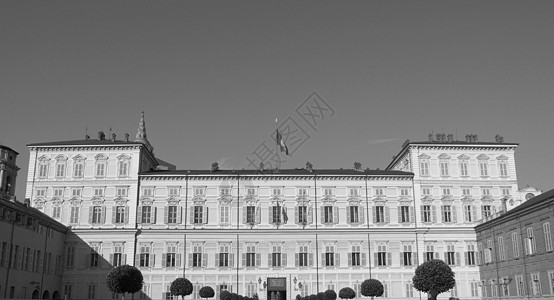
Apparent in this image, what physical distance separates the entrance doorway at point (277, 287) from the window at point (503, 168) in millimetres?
27090

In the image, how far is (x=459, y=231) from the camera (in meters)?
61.5

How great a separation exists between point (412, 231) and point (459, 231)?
202 inches

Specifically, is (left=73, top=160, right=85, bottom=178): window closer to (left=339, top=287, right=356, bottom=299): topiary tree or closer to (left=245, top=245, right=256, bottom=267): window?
(left=245, top=245, right=256, bottom=267): window

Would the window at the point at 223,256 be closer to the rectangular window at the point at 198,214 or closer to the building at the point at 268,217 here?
the building at the point at 268,217

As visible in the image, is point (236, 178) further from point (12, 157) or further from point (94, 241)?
point (12, 157)

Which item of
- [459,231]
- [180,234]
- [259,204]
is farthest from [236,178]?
[459,231]

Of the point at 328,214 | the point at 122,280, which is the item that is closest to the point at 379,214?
the point at 328,214

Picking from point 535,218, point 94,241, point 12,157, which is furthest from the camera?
point 12,157

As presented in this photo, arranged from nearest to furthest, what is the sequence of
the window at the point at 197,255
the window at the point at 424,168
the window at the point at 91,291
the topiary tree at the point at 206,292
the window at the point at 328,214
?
1. the topiary tree at the point at 206,292
2. the window at the point at 91,291
3. the window at the point at 197,255
4. the window at the point at 328,214
5. the window at the point at 424,168

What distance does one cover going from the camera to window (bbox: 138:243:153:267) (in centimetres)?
6025

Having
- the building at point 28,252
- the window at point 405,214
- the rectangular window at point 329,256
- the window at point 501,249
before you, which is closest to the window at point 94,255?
the building at point 28,252

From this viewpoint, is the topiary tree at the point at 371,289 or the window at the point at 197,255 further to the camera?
the window at the point at 197,255

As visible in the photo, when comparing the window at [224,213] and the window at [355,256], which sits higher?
the window at [224,213]

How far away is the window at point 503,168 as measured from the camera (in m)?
63.4
